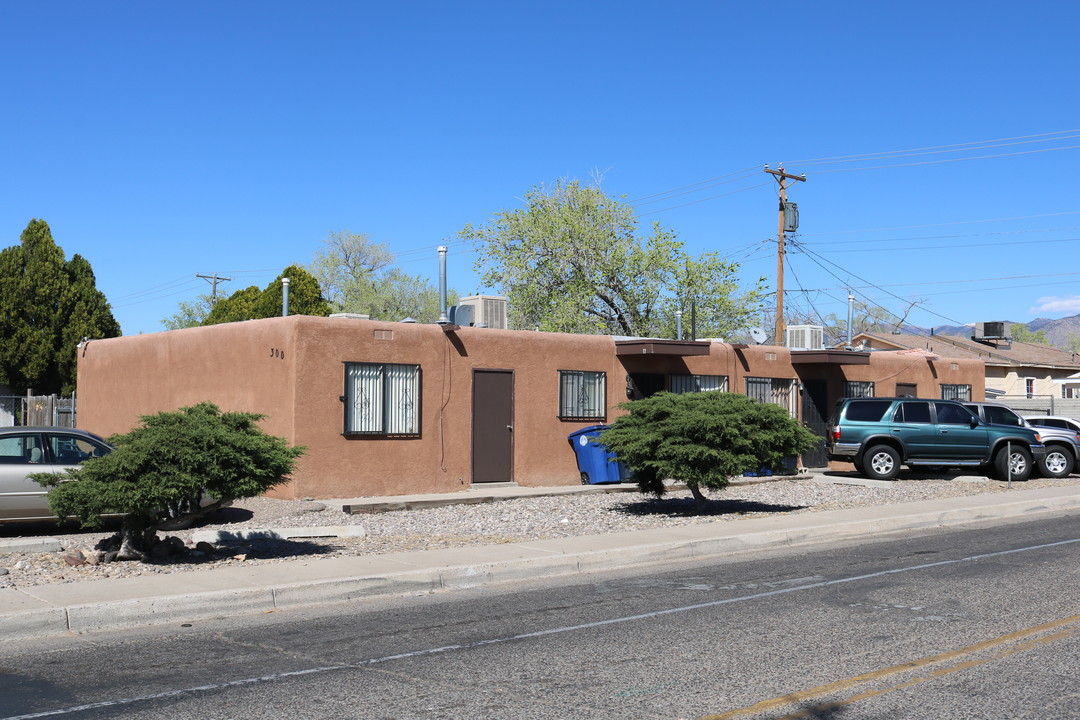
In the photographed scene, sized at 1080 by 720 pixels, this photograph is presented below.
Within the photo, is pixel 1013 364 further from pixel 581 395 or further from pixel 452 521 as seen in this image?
pixel 452 521

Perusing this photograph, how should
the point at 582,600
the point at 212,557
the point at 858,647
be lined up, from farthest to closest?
the point at 212,557
the point at 582,600
the point at 858,647

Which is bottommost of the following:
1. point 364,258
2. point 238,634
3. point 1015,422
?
point 238,634

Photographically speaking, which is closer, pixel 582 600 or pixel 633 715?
pixel 633 715

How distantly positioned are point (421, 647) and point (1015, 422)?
21.1 metres

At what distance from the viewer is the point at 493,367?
2052 cm

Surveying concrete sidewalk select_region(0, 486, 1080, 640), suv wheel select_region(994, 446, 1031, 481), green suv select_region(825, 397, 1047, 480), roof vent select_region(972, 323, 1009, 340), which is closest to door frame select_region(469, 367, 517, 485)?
concrete sidewalk select_region(0, 486, 1080, 640)

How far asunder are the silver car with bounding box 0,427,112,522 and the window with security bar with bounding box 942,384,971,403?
2545 centimetres

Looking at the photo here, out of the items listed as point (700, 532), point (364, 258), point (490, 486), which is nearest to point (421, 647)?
point (700, 532)

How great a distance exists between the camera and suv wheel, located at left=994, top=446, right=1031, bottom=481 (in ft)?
79.4

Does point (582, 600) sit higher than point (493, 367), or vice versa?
point (493, 367)

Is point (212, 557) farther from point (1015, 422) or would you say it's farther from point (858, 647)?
point (1015, 422)

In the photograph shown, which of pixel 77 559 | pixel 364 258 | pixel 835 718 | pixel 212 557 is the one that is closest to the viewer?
pixel 835 718

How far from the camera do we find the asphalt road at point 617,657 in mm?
6168

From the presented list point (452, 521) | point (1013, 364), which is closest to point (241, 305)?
point (452, 521)
